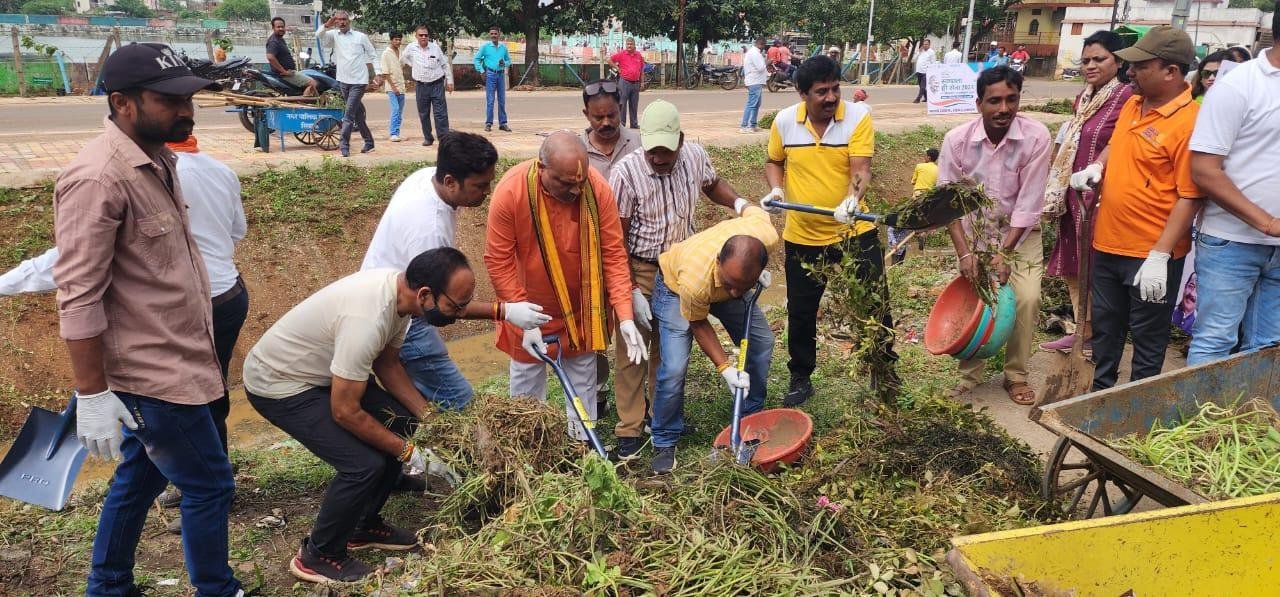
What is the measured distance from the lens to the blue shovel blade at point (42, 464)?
10.5 feet

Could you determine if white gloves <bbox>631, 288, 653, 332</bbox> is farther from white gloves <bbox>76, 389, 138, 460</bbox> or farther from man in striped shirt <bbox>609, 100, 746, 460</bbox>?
white gloves <bbox>76, 389, 138, 460</bbox>

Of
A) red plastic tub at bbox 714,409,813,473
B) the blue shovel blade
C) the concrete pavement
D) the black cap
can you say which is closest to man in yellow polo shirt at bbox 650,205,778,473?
red plastic tub at bbox 714,409,813,473

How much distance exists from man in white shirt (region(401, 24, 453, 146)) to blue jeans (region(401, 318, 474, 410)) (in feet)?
23.7

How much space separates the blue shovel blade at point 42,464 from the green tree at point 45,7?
62.6 m

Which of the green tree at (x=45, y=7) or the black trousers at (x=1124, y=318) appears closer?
the black trousers at (x=1124, y=318)

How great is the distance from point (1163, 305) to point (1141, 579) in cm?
184

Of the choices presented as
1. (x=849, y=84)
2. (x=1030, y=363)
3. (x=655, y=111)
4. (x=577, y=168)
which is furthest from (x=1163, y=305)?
(x=849, y=84)

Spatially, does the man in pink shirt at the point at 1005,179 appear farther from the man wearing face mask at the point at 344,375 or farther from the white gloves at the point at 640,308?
the man wearing face mask at the point at 344,375

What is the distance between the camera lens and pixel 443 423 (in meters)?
3.44

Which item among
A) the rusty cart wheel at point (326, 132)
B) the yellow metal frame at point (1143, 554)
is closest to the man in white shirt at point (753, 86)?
the rusty cart wheel at point (326, 132)

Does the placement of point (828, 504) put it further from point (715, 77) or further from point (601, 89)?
point (715, 77)

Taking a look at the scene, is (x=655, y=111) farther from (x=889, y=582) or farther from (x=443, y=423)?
(x=889, y=582)

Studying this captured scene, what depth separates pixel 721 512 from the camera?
2977mm

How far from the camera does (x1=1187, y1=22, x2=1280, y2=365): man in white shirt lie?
349 cm
